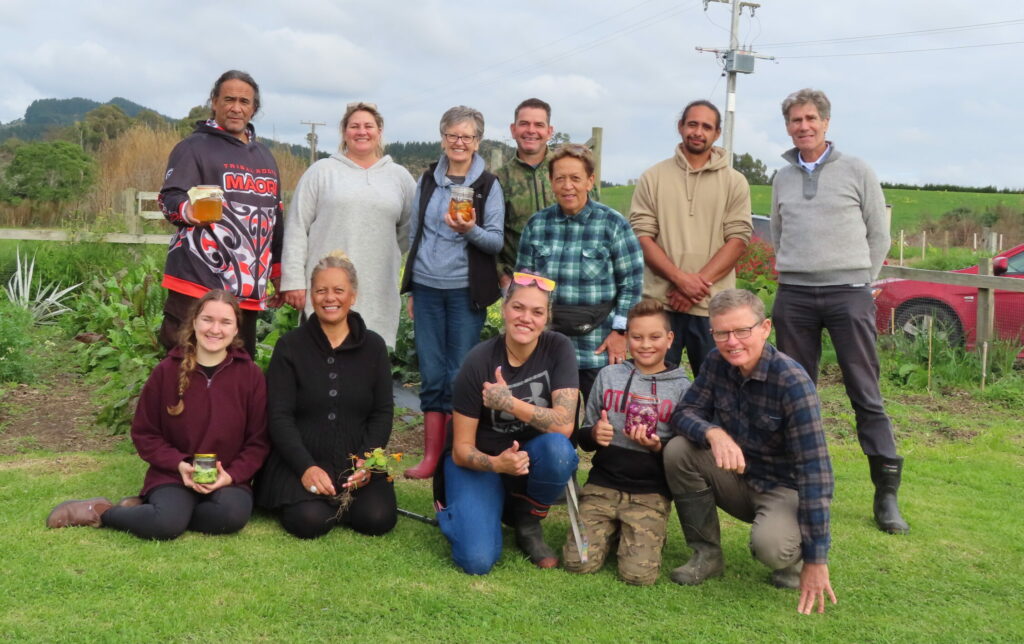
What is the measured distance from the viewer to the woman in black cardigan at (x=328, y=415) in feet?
13.6

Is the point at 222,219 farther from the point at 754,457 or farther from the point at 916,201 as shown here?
the point at 916,201

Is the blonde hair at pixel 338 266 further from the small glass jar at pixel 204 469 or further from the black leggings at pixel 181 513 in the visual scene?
the black leggings at pixel 181 513

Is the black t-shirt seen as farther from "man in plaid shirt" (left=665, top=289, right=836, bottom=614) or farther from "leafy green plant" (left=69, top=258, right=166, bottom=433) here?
"leafy green plant" (left=69, top=258, right=166, bottom=433)

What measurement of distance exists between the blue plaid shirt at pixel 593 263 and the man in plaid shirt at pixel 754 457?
73 cm

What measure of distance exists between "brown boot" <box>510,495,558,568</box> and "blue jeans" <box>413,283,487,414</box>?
1.13 m

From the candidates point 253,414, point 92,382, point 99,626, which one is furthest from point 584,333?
point 92,382

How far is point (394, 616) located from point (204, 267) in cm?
210

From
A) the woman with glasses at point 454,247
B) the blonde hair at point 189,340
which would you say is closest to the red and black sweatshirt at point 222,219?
the blonde hair at point 189,340

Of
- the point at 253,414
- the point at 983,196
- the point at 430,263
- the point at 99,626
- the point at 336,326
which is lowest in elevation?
the point at 99,626

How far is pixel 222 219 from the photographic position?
457 centimetres

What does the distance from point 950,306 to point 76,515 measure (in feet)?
26.2

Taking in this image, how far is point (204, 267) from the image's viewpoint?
4.53 m

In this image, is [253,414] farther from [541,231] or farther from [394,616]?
[541,231]

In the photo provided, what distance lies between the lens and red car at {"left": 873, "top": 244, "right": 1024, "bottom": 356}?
8586mm
